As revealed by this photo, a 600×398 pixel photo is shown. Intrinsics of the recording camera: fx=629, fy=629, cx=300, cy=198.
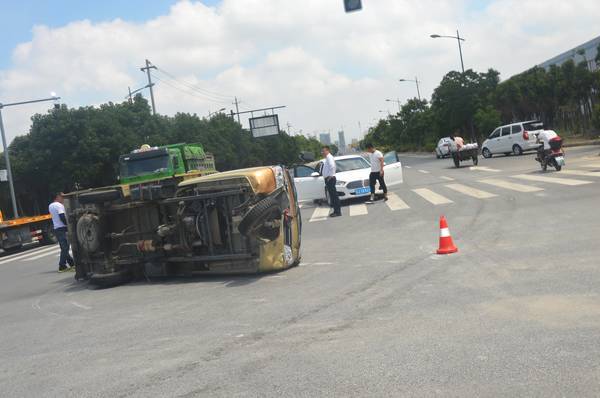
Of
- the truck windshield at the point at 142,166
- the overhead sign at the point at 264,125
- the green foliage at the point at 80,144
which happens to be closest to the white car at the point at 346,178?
the truck windshield at the point at 142,166

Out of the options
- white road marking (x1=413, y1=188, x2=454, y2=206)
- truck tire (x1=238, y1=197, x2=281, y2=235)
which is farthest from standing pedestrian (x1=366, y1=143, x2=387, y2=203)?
truck tire (x1=238, y1=197, x2=281, y2=235)

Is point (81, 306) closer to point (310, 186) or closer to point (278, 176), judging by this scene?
point (278, 176)

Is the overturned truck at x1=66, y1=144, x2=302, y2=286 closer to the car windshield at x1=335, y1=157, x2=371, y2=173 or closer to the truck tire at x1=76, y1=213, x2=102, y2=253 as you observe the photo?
the truck tire at x1=76, y1=213, x2=102, y2=253

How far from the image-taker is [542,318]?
5422 mm

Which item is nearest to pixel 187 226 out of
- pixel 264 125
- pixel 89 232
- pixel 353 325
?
pixel 89 232

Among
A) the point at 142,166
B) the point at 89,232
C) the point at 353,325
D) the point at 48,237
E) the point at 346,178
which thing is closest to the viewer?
the point at 353,325

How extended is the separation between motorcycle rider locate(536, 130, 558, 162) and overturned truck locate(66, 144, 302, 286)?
1183 centimetres

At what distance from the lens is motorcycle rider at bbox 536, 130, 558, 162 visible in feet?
62.2

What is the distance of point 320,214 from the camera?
17766 mm

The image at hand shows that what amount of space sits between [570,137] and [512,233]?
3159 cm

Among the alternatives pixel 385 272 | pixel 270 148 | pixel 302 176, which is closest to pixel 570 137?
pixel 302 176

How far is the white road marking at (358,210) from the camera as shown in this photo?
632 inches

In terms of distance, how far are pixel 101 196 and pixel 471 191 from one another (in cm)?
1070

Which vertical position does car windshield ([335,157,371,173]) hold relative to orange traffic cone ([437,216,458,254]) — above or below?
above
